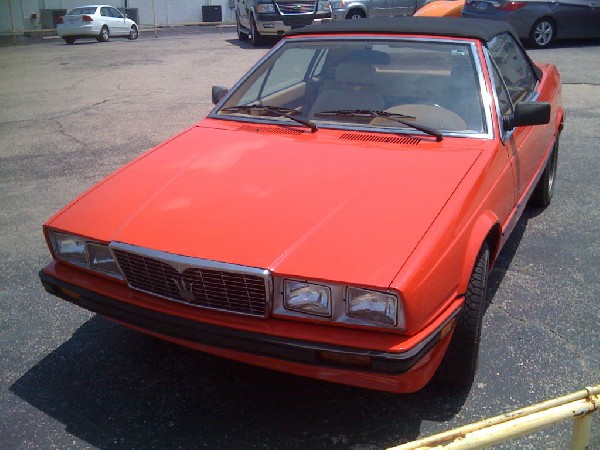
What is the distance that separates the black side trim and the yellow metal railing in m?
0.56

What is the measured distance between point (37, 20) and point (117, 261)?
33.2 m

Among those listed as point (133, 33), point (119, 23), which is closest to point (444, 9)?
point (119, 23)

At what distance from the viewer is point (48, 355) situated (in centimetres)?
337

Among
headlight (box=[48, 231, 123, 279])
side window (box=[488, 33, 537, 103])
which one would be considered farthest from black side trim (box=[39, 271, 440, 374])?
side window (box=[488, 33, 537, 103])

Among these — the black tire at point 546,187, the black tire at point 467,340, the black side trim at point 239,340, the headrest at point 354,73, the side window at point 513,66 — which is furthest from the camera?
the black tire at point 546,187

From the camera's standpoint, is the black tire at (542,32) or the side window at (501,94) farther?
the black tire at (542,32)

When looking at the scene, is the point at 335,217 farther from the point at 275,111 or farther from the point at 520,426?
the point at 275,111

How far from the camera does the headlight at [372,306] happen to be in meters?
2.37

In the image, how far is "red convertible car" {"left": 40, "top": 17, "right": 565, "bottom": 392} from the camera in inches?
96.0

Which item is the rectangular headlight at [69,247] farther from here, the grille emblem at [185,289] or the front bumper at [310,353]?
the grille emblem at [185,289]

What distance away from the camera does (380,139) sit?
348cm

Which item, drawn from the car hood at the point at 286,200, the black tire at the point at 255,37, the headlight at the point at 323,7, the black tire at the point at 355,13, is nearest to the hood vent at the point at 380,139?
the car hood at the point at 286,200

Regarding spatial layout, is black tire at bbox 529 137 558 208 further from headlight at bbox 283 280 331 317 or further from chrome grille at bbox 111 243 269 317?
chrome grille at bbox 111 243 269 317

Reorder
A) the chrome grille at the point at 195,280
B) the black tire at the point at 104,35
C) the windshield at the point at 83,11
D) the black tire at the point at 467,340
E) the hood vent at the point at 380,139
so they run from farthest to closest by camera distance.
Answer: the black tire at the point at 104,35 < the windshield at the point at 83,11 < the hood vent at the point at 380,139 < the black tire at the point at 467,340 < the chrome grille at the point at 195,280
